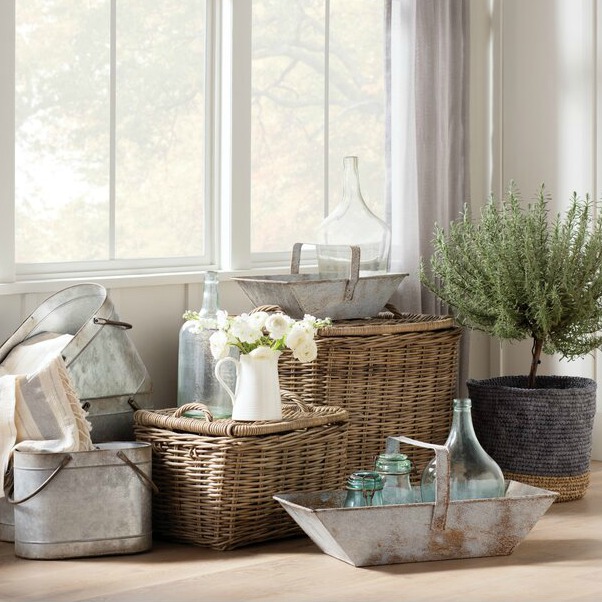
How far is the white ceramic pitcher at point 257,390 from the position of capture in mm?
2914

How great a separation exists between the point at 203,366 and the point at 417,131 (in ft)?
4.09

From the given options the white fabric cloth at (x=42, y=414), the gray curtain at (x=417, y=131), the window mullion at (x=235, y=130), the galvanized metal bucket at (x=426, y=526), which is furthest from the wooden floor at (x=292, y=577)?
the gray curtain at (x=417, y=131)

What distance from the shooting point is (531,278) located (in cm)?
337

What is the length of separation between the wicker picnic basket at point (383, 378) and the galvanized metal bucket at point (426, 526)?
0.55m

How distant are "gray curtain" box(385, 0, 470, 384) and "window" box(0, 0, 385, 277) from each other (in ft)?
0.63

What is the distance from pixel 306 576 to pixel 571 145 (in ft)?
7.01

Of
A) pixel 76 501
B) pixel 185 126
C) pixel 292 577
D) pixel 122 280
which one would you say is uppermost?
pixel 185 126

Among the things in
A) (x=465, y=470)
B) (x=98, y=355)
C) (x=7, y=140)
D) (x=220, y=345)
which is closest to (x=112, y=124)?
(x=7, y=140)

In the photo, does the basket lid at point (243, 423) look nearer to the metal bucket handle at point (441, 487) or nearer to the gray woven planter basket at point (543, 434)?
the metal bucket handle at point (441, 487)

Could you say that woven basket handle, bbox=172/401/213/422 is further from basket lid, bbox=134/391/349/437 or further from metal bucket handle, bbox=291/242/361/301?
metal bucket handle, bbox=291/242/361/301

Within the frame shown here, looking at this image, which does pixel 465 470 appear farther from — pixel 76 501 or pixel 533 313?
pixel 76 501

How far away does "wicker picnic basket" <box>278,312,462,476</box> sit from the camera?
3.31 meters

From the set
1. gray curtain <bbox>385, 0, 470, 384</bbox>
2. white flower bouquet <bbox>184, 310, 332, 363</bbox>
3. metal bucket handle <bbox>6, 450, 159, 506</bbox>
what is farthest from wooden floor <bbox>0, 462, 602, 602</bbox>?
gray curtain <bbox>385, 0, 470, 384</bbox>

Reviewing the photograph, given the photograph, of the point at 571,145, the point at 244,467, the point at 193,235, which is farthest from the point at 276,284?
the point at 571,145
